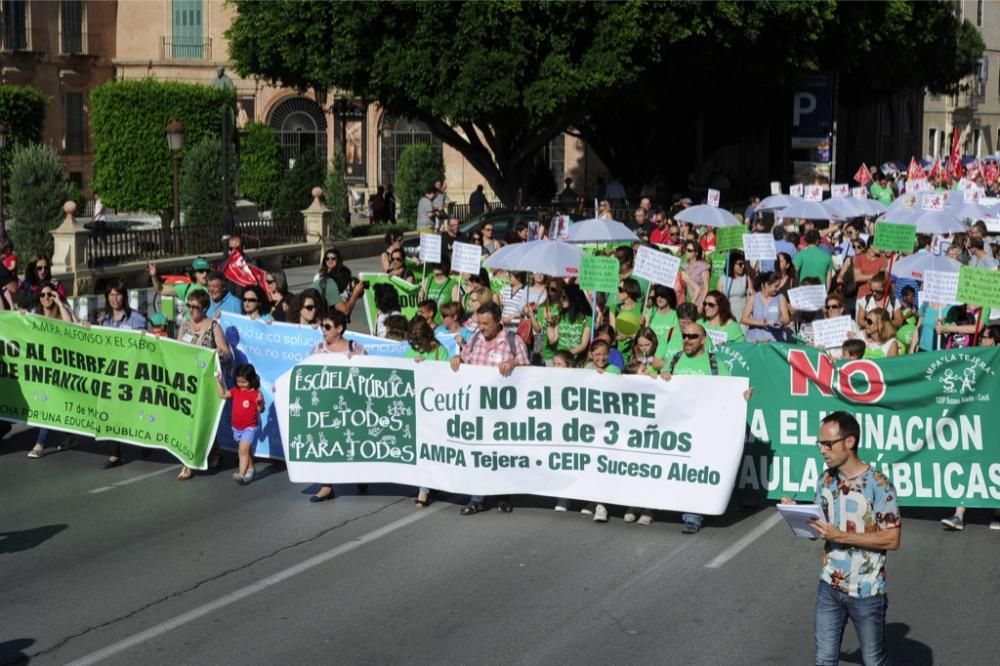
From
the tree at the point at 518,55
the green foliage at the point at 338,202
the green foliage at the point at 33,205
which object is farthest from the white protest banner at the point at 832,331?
the green foliage at the point at 338,202

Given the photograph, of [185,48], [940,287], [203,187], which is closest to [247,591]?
[940,287]

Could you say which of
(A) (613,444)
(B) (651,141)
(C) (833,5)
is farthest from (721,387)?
(B) (651,141)

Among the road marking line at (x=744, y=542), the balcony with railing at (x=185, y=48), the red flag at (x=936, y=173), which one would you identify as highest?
the balcony with railing at (x=185, y=48)

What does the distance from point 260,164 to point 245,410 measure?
31970mm

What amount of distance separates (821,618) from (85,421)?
314 inches

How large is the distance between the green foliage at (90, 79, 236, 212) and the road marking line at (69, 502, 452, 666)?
30580 mm

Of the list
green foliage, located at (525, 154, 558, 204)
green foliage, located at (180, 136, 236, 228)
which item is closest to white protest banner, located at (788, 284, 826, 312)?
green foliage, located at (180, 136, 236, 228)

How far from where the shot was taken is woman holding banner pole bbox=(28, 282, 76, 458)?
1366 centimetres

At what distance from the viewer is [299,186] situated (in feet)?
120

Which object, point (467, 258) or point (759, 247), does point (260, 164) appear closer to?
point (759, 247)

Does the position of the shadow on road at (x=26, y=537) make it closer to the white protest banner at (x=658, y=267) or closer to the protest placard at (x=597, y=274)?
the protest placard at (x=597, y=274)

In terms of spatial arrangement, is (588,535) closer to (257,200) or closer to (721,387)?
(721,387)

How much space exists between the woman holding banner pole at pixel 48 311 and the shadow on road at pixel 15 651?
5146mm

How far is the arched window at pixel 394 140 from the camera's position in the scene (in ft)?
182
